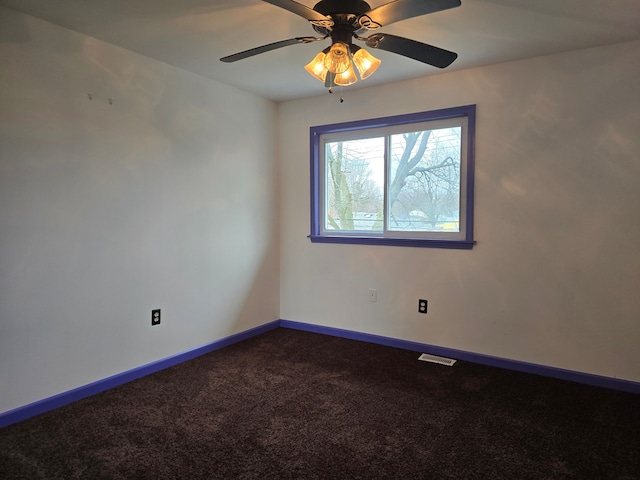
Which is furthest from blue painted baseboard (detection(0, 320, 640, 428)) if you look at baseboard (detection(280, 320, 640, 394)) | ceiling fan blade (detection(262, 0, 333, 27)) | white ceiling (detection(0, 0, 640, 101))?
ceiling fan blade (detection(262, 0, 333, 27))

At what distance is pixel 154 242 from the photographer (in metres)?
2.96

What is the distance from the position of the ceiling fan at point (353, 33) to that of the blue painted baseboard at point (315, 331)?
2.15 m

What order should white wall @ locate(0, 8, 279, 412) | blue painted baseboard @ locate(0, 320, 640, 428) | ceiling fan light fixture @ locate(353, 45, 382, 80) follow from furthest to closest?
1. blue painted baseboard @ locate(0, 320, 640, 428)
2. white wall @ locate(0, 8, 279, 412)
3. ceiling fan light fixture @ locate(353, 45, 382, 80)

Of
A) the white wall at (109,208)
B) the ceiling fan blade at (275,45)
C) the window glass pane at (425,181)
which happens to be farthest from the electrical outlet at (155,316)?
the window glass pane at (425,181)

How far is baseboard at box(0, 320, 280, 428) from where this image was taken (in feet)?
7.44

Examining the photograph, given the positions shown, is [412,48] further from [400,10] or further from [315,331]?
[315,331]

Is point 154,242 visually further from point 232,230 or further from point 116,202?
point 232,230

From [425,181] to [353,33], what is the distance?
1747mm

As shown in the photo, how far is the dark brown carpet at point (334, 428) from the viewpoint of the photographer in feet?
6.12

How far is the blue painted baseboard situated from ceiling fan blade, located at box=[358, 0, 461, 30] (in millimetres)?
2484

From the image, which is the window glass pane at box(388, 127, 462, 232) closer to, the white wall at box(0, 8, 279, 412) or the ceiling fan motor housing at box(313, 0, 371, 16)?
the white wall at box(0, 8, 279, 412)

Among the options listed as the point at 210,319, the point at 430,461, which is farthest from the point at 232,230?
the point at 430,461

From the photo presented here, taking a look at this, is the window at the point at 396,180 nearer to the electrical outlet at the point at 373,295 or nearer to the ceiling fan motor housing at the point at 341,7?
the electrical outlet at the point at 373,295

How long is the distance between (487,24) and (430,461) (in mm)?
2279
